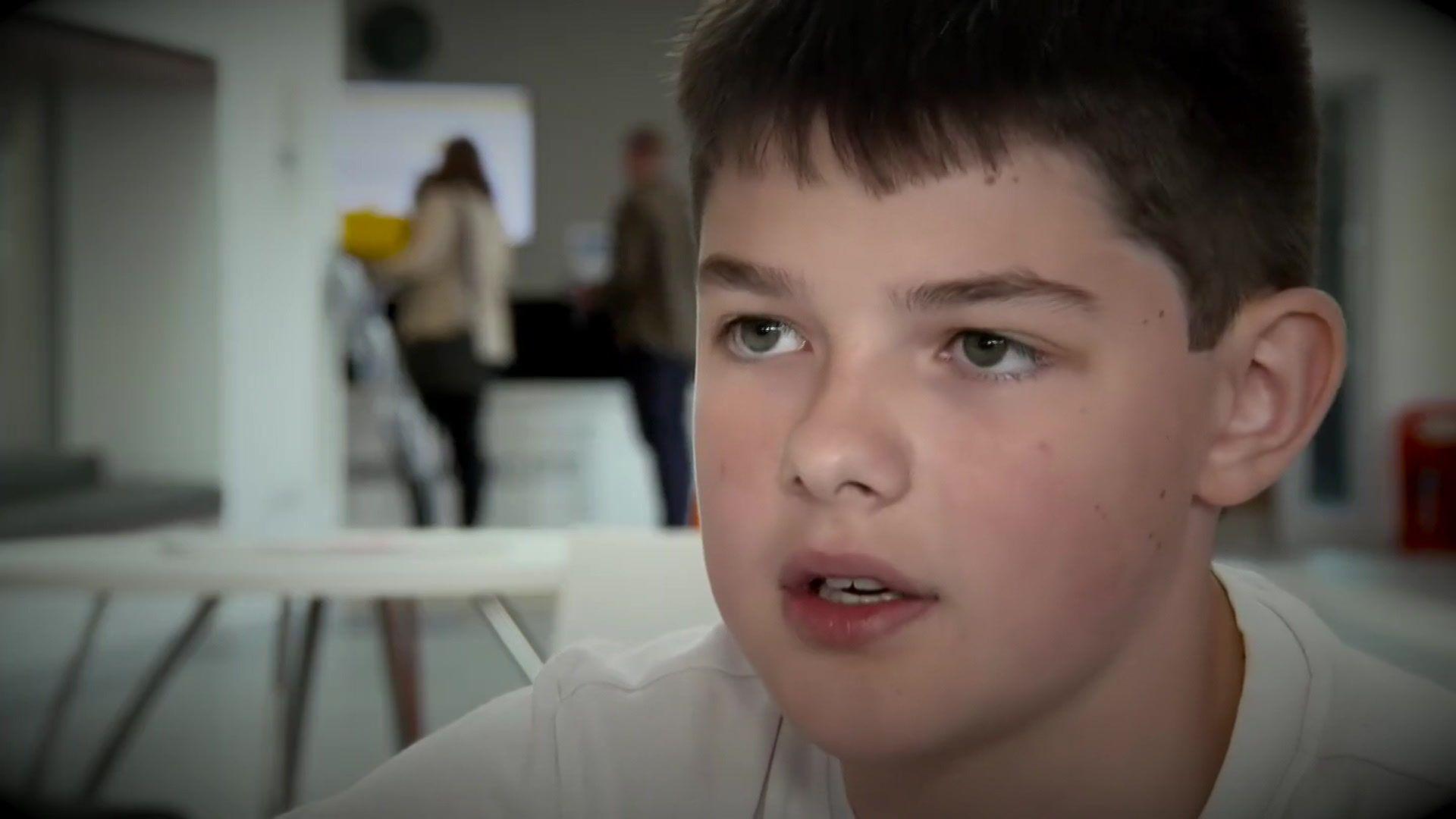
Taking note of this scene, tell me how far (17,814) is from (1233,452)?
0.41 m

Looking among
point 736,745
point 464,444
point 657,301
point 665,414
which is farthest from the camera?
point 464,444

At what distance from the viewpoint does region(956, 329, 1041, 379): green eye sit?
32 centimetres

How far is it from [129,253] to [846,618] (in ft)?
1.03

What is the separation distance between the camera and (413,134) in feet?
2.47

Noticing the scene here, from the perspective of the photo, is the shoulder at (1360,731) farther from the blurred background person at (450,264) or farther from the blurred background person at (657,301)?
the blurred background person at (450,264)

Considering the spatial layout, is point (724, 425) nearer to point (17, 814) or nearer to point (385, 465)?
point (17, 814)

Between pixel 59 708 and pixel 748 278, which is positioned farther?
pixel 59 708

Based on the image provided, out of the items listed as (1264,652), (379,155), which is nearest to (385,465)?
(379,155)

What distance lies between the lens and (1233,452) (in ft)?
1.17

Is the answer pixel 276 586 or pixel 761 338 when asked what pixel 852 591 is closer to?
pixel 761 338

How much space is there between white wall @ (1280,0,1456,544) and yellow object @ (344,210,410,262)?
1.28 feet

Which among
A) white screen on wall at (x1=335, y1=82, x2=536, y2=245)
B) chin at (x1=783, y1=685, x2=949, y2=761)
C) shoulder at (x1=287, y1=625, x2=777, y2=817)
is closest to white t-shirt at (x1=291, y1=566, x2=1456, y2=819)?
shoulder at (x1=287, y1=625, x2=777, y2=817)

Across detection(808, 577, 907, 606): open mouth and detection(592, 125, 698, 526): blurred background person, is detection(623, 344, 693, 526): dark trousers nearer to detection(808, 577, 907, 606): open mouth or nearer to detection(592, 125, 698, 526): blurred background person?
detection(592, 125, 698, 526): blurred background person

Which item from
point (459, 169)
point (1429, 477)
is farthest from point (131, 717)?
point (1429, 477)
